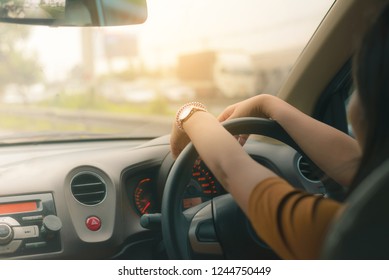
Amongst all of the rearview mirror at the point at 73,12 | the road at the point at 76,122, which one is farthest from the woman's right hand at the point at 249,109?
the road at the point at 76,122

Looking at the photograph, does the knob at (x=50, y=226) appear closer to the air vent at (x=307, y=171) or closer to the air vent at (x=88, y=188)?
the air vent at (x=88, y=188)

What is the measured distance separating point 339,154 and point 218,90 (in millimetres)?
478

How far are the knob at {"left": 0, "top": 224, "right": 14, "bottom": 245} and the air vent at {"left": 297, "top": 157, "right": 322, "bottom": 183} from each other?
0.77 metres

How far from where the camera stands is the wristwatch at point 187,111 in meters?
1.25

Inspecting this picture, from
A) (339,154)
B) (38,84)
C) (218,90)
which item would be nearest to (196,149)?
(339,154)

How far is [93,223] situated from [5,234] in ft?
0.83

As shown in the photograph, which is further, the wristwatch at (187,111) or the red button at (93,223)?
the red button at (93,223)

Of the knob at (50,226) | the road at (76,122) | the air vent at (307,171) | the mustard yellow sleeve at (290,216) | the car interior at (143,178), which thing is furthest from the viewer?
the road at (76,122)

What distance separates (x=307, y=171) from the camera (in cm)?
148

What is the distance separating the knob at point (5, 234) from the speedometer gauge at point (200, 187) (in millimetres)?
484

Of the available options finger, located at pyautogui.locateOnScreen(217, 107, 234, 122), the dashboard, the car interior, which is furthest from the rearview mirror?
the dashboard

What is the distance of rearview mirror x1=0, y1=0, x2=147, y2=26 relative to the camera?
1.42m

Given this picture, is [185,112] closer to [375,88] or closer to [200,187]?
[200,187]

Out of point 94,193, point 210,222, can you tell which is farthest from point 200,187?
point 94,193
